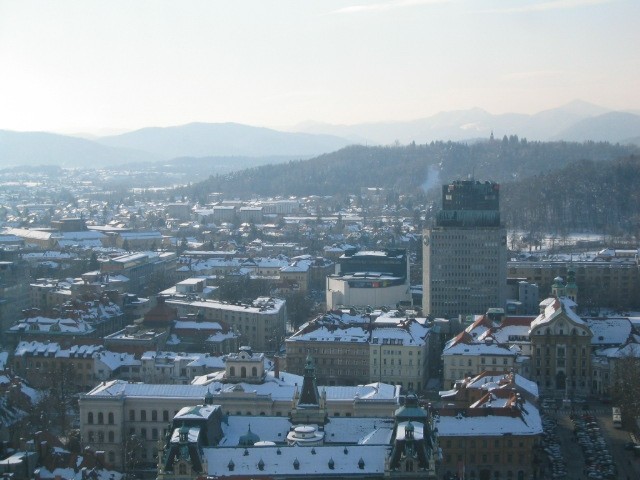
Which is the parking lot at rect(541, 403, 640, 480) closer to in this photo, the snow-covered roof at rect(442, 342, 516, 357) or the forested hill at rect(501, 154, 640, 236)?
the snow-covered roof at rect(442, 342, 516, 357)

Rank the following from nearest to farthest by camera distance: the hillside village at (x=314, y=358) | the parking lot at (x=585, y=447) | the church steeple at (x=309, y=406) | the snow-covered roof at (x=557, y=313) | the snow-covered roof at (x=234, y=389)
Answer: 1. the hillside village at (x=314, y=358)
2. the church steeple at (x=309, y=406)
3. the parking lot at (x=585, y=447)
4. the snow-covered roof at (x=234, y=389)
5. the snow-covered roof at (x=557, y=313)

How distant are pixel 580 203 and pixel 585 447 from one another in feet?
276

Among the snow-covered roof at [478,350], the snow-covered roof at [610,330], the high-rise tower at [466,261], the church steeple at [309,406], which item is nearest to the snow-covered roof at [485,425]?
the church steeple at [309,406]

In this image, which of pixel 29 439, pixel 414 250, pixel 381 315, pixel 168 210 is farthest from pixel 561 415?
pixel 168 210

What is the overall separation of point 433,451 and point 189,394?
545 inches

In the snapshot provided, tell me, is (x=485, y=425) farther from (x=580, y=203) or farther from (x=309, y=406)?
(x=580, y=203)

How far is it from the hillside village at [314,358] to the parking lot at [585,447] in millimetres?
319

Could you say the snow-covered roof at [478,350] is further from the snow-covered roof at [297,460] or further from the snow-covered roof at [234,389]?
the snow-covered roof at [297,460]

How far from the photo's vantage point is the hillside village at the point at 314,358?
132 feet

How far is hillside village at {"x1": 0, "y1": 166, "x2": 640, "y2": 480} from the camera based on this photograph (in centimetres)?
4022

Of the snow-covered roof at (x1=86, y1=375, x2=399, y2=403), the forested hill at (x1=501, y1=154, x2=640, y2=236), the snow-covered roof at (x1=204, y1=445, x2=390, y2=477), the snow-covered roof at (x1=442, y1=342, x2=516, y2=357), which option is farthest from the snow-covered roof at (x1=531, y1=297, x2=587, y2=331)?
the forested hill at (x1=501, y1=154, x2=640, y2=236)

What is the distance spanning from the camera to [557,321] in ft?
202

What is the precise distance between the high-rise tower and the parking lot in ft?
66.2

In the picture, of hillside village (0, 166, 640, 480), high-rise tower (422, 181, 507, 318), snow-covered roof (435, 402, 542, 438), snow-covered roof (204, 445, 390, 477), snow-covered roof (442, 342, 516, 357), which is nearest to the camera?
snow-covered roof (204, 445, 390, 477)
